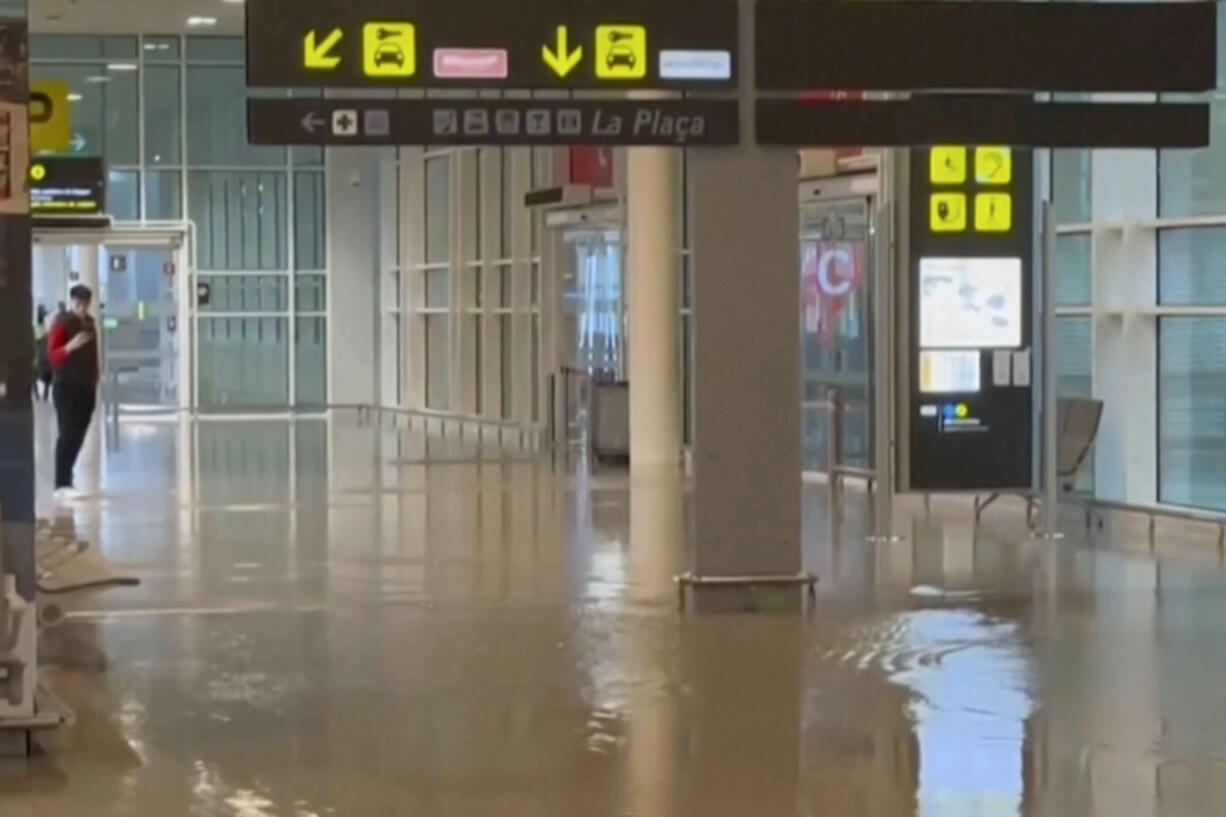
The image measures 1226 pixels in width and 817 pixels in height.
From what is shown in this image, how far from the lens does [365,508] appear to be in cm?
1900

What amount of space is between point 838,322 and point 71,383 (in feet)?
23.3

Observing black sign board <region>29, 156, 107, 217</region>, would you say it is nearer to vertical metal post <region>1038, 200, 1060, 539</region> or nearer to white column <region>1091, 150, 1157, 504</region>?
white column <region>1091, 150, 1157, 504</region>

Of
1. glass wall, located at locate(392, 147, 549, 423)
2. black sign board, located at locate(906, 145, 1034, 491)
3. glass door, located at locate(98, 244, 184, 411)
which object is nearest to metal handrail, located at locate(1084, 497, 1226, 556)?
black sign board, located at locate(906, 145, 1034, 491)

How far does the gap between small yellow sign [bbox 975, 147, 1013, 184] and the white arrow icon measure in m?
6.02

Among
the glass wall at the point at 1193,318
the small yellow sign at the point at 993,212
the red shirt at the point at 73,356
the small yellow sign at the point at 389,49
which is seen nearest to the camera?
the small yellow sign at the point at 389,49

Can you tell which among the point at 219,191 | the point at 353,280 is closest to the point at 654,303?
the point at 353,280

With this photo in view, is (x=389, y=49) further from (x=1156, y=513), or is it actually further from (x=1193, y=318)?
(x=1156, y=513)

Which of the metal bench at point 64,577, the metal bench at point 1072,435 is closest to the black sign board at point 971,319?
the metal bench at point 1072,435

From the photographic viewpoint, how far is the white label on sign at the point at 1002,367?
1631cm

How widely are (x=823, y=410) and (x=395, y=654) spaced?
10031 mm

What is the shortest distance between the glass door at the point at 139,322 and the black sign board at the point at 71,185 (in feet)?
39.4

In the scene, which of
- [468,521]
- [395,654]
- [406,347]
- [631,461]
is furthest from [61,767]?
[406,347]

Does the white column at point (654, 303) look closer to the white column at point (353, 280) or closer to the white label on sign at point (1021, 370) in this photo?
the white label on sign at point (1021, 370)

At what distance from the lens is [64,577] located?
38.1ft
